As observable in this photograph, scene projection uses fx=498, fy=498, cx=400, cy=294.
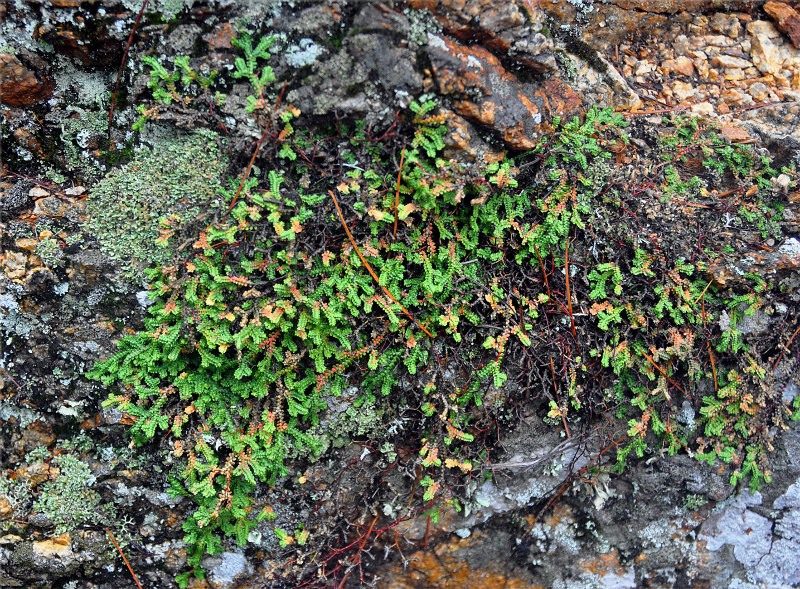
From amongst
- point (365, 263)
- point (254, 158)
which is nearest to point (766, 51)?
point (365, 263)

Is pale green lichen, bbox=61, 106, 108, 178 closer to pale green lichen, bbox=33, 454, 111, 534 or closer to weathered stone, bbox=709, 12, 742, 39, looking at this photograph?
pale green lichen, bbox=33, 454, 111, 534

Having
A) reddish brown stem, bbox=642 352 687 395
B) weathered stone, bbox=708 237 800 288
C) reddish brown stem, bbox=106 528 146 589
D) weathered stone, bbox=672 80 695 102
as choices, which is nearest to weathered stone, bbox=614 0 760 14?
weathered stone, bbox=672 80 695 102

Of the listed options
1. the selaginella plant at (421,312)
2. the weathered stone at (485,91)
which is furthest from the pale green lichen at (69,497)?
the weathered stone at (485,91)

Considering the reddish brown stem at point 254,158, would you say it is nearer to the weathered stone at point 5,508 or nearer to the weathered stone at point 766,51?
the weathered stone at point 5,508

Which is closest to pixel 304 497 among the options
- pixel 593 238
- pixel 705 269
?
pixel 593 238

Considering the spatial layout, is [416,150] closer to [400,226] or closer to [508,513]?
[400,226]

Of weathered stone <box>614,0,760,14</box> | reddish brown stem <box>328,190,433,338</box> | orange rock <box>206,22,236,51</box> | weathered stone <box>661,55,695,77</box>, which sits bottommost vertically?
reddish brown stem <box>328,190,433,338</box>
